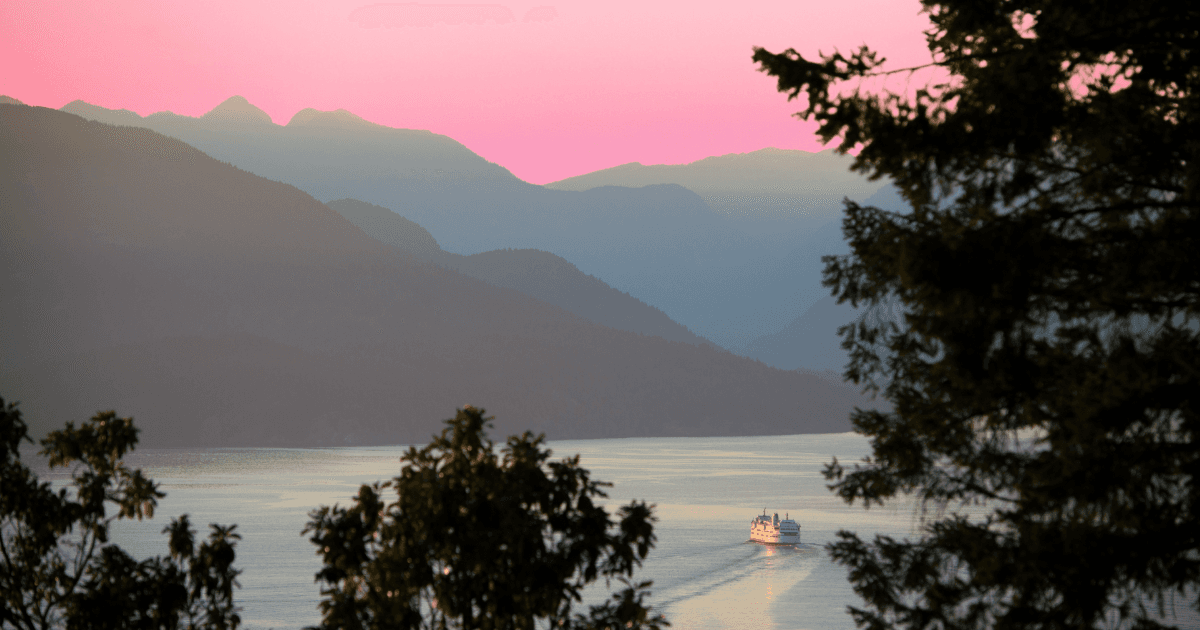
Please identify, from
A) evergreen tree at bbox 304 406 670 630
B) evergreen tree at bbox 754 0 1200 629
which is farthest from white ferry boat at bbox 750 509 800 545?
evergreen tree at bbox 304 406 670 630

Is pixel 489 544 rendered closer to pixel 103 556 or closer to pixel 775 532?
pixel 103 556

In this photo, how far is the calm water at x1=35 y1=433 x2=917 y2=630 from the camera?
6059 centimetres

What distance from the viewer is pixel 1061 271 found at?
9.02m

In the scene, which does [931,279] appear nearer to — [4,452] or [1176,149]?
[1176,149]

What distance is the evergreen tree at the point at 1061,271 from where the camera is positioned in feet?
27.3

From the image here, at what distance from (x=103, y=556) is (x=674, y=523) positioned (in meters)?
83.4

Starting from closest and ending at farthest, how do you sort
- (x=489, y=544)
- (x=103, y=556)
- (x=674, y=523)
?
(x=489, y=544) → (x=103, y=556) → (x=674, y=523)

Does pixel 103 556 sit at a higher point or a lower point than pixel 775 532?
higher

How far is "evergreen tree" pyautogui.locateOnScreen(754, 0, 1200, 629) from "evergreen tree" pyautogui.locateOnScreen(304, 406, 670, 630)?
3068mm

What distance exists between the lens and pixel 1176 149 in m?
8.94

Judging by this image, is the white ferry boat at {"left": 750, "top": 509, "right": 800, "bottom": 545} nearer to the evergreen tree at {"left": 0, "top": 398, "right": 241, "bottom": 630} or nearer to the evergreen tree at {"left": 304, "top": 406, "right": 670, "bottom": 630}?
the evergreen tree at {"left": 0, "top": 398, "right": 241, "bottom": 630}

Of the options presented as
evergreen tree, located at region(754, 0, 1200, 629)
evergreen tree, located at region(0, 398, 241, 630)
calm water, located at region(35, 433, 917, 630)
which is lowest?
calm water, located at region(35, 433, 917, 630)

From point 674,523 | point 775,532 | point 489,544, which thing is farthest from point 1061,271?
point 674,523

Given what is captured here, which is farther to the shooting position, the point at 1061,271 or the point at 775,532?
the point at 775,532
